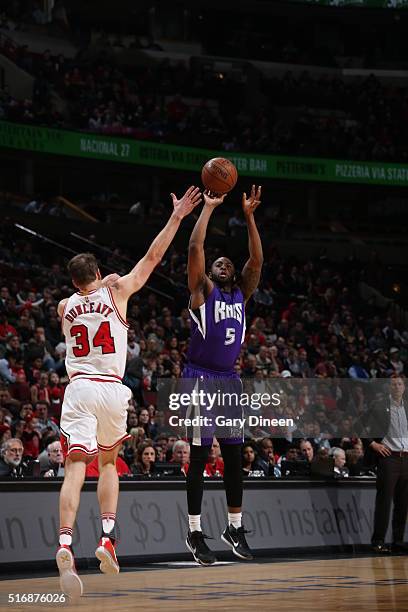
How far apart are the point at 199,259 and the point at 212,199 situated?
54 centimetres

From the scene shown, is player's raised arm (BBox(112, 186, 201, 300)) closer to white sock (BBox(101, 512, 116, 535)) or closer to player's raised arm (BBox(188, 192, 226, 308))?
player's raised arm (BBox(188, 192, 226, 308))

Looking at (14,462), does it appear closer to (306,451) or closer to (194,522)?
(194,522)

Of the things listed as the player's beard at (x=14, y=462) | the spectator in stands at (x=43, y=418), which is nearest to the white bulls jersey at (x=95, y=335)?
the player's beard at (x=14, y=462)

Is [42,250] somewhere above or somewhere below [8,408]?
above

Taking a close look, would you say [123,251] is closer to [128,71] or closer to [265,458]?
[128,71]

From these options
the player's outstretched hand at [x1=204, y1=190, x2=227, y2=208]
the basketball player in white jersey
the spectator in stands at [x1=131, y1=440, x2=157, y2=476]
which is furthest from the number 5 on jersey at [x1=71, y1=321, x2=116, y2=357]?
the spectator in stands at [x1=131, y1=440, x2=157, y2=476]

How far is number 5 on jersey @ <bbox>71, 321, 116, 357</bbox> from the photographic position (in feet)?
26.9

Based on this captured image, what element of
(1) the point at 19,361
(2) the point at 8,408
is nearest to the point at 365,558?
(2) the point at 8,408

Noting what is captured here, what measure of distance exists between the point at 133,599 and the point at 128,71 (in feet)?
91.7

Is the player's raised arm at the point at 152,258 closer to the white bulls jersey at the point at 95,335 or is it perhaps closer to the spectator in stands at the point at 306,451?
the white bulls jersey at the point at 95,335

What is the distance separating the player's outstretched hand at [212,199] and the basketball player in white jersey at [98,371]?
22.6 inches

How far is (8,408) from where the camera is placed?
15.7 meters

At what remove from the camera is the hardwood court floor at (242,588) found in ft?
26.2

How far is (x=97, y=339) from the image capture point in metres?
8.19
